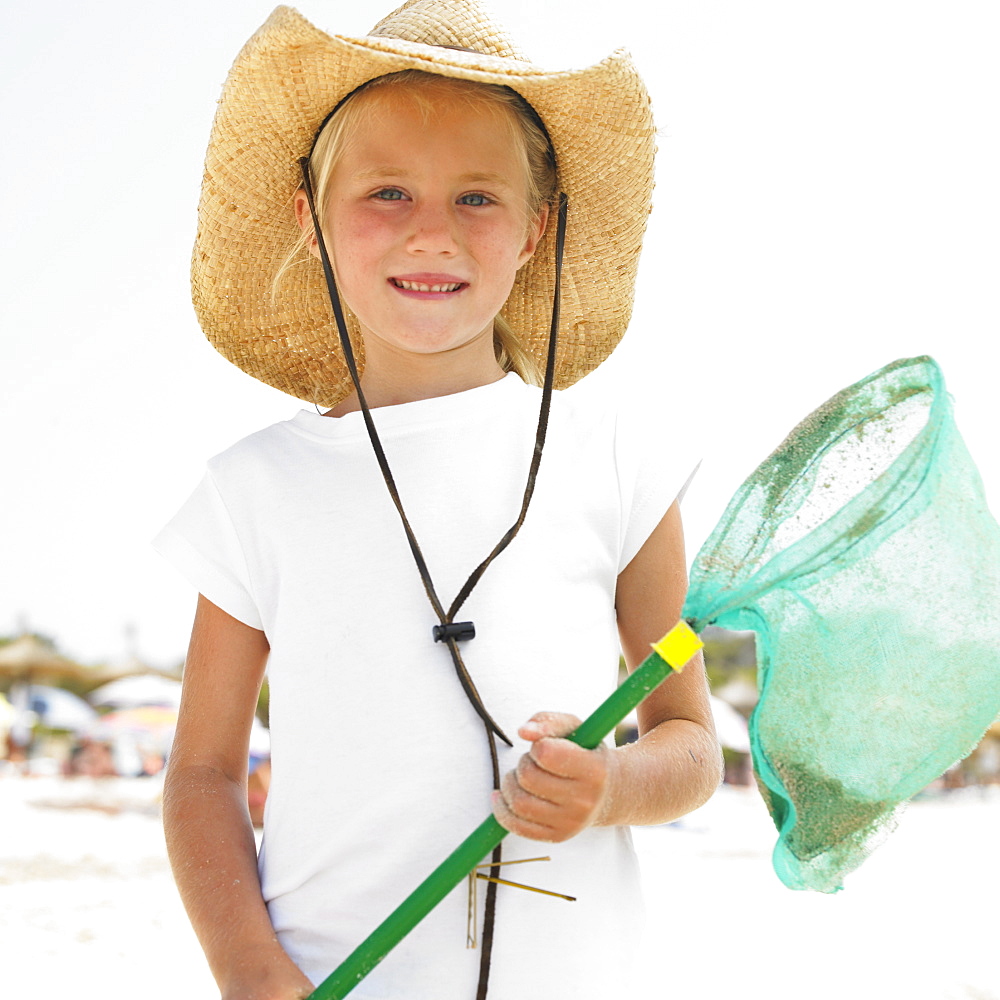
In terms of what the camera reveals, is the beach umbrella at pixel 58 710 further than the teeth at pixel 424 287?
Yes

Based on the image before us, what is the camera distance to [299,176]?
2.31 m

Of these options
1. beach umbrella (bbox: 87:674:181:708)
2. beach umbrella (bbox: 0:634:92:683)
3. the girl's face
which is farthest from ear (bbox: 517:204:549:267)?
beach umbrella (bbox: 0:634:92:683)

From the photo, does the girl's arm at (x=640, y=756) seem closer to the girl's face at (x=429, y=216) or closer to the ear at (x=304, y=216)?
the girl's face at (x=429, y=216)

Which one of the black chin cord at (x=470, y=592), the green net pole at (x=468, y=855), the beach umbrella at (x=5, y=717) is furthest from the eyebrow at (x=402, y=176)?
the beach umbrella at (x=5, y=717)

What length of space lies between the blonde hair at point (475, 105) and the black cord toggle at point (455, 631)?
75 cm

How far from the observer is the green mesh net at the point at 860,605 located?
4.92 ft

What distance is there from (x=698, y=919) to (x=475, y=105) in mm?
10705

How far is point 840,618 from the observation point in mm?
1546

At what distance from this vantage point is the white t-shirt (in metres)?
1.68

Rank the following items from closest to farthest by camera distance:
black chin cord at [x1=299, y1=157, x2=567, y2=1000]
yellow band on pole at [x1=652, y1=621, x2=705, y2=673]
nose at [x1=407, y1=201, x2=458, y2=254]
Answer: yellow band on pole at [x1=652, y1=621, x2=705, y2=673] < black chin cord at [x1=299, y1=157, x2=567, y2=1000] < nose at [x1=407, y1=201, x2=458, y2=254]

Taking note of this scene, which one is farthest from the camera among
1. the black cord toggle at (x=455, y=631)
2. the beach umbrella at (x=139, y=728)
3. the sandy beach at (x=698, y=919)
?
the beach umbrella at (x=139, y=728)

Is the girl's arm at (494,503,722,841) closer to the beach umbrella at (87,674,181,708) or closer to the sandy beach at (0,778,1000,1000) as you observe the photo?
the sandy beach at (0,778,1000,1000)

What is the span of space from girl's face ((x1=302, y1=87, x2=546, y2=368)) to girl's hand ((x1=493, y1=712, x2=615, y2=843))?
834 millimetres

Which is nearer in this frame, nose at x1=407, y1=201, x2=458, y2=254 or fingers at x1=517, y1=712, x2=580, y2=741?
fingers at x1=517, y1=712, x2=580, y2=741
